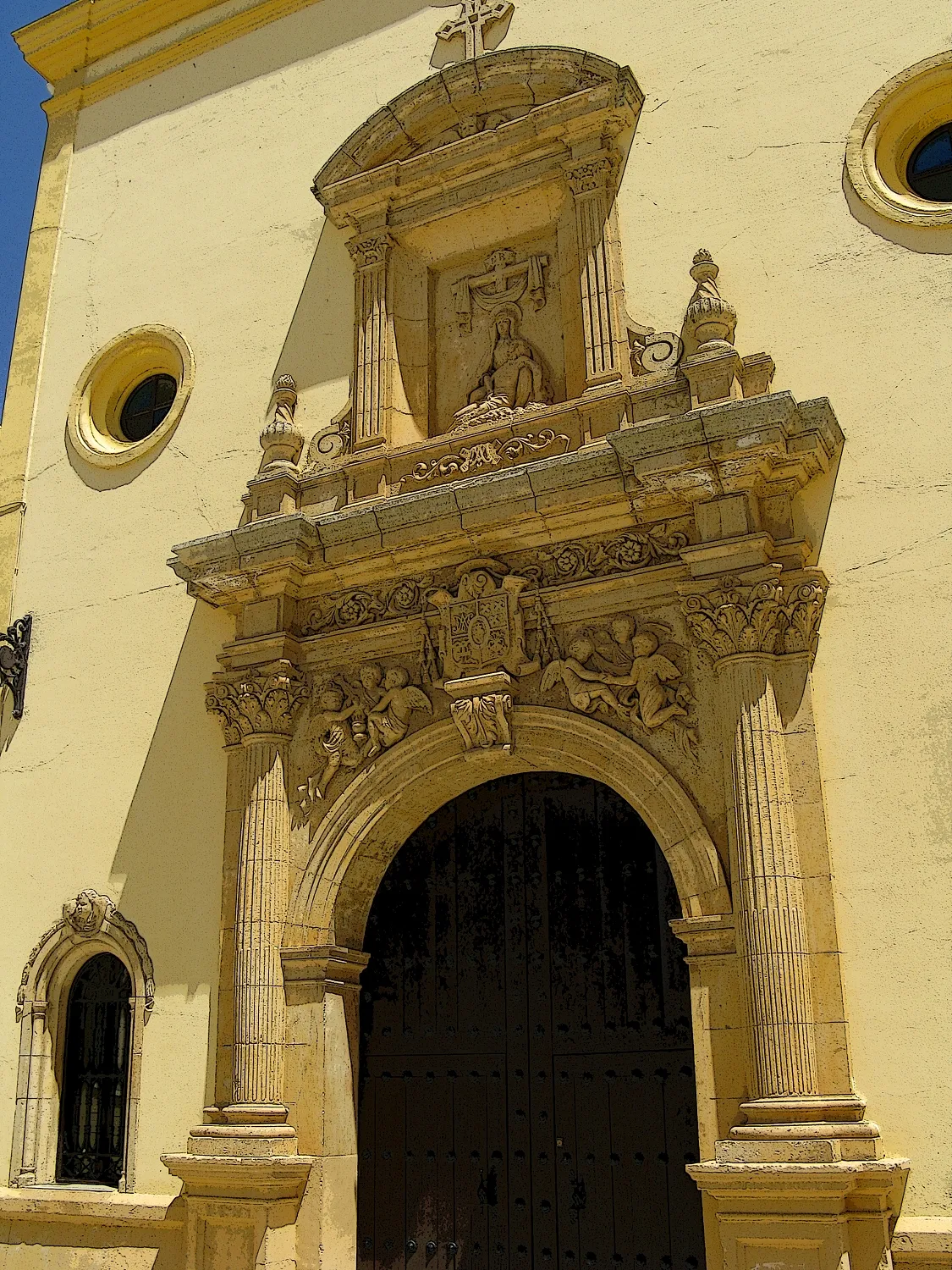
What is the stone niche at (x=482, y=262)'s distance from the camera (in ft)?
26.1

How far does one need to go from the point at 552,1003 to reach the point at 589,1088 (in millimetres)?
497

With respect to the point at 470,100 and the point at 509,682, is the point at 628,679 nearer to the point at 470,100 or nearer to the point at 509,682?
the point at 509,682

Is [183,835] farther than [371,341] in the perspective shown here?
No

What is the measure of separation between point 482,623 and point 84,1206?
4.21 meters

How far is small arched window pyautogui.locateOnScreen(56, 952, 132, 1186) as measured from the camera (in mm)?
8172

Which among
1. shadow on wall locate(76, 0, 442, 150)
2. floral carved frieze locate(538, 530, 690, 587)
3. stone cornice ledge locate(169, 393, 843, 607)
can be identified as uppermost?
shadow on wall locate(76, 0, 442, 150)

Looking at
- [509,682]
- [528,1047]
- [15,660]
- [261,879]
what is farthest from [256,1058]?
[15,660]

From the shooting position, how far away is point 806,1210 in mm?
5719

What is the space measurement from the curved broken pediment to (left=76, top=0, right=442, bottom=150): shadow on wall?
0.49 meters

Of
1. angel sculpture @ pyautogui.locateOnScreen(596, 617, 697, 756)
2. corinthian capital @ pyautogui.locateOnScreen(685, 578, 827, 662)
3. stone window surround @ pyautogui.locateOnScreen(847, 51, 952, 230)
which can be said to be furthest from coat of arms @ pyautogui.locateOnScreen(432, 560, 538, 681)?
stone window surround @ pyautogui.locateOnScreen(847, 51, 952, 230)

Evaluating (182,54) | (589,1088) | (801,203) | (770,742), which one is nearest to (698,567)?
(770,742)

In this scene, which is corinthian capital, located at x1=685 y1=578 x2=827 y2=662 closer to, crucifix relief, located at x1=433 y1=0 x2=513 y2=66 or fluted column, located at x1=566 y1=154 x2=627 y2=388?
fluted column, located at x1=566 y1=154 x2=627 y2=388

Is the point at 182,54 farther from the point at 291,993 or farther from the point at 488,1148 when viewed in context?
the point at 488,1148

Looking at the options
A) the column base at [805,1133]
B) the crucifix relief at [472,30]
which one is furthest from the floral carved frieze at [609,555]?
the crucifix relief at [472,30]
